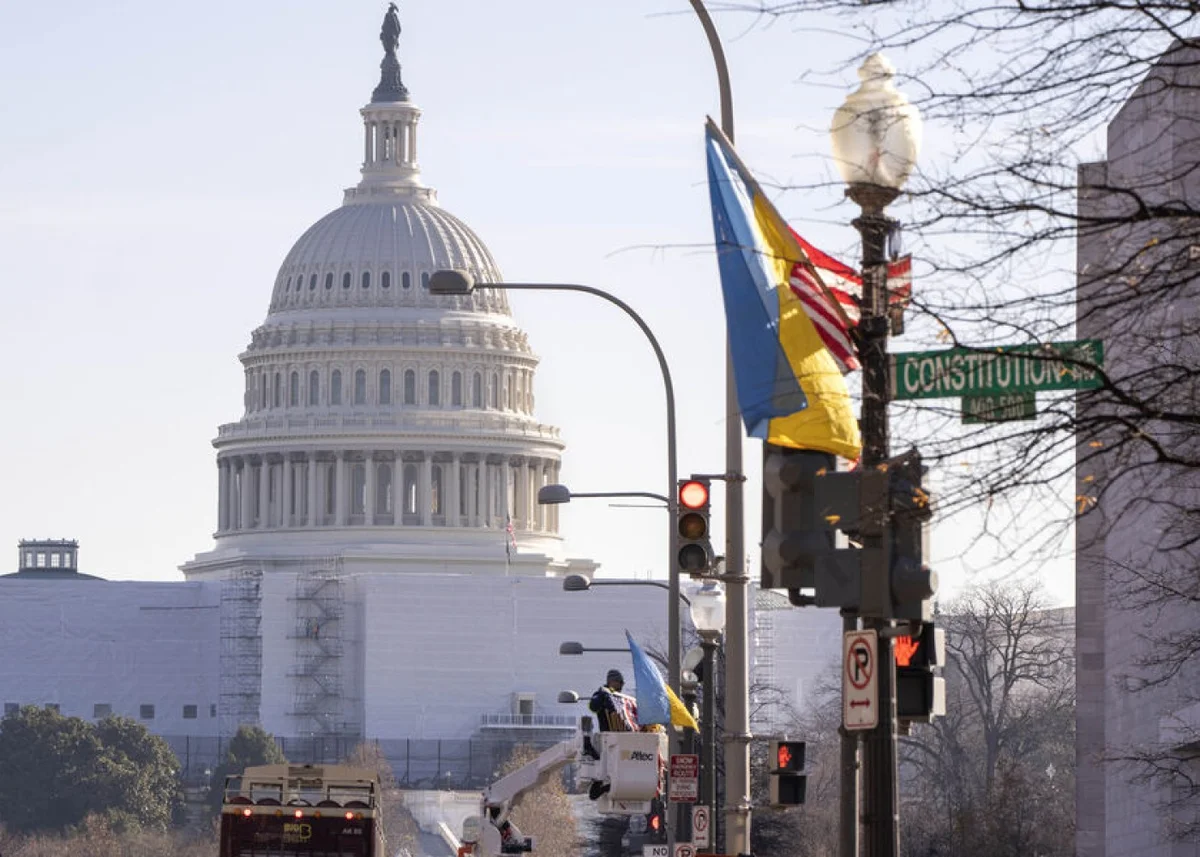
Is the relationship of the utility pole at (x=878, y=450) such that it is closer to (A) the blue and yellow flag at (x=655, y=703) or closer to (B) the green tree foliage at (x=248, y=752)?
(A) the blue and yellow flag at (x=655, y=703)

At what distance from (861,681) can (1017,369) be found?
2.89 m

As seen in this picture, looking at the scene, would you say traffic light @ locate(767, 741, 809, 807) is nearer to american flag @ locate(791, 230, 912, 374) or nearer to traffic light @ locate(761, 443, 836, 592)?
traffic light @ locate(761, 443, 836, 592)

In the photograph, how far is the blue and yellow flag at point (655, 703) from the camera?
44.5 meters

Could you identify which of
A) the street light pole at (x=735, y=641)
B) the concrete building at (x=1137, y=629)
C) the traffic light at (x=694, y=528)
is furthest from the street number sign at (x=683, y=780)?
the traffic light at (x=694, y=528)

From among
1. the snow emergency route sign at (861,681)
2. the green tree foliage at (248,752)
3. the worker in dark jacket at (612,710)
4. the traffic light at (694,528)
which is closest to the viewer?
the snow emergency route sign at (861,681)

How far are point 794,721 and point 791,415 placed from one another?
160m

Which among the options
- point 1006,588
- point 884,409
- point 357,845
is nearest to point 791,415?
point 884,409

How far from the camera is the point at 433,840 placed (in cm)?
16475

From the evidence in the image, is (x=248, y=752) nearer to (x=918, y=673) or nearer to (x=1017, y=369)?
(x=918, y=673)

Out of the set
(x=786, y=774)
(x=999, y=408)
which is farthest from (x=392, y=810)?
(x=999, y=408)

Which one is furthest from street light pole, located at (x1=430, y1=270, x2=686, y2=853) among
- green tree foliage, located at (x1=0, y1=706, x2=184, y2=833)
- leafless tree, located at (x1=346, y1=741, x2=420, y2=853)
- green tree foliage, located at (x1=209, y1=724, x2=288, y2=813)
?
green tree foliage, located at (x1=209, y1=724, x2=288, y2=813)

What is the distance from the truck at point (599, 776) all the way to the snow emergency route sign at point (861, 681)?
724 inches

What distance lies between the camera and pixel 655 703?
4472 cm

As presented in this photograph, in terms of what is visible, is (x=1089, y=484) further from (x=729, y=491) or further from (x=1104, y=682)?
(x=1104, y=682)
